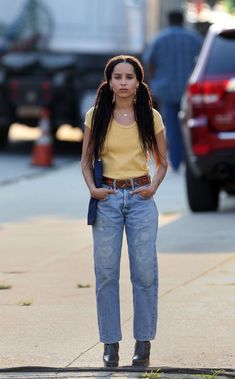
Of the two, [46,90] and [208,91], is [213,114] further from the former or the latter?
[46,90]

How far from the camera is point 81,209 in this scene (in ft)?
45.4

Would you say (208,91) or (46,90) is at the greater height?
(208,91)

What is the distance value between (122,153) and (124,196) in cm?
20

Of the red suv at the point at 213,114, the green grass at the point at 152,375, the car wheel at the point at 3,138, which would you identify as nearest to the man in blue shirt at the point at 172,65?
the car wheel at the point at 3,138

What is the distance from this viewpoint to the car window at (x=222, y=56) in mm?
12422

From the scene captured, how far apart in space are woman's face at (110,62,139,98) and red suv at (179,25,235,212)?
18.5ft

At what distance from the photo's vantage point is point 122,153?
21.8 feet

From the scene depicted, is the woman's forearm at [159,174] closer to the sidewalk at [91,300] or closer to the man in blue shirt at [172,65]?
the sidewalk at [91,300]

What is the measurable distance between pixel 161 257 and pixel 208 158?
7.79ft

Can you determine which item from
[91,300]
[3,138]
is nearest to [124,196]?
[91,300]

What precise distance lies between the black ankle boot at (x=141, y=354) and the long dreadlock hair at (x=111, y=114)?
2.92 feet

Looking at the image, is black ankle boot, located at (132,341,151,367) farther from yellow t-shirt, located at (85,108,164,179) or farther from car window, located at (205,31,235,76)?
car window, located at (205,31,235,76)

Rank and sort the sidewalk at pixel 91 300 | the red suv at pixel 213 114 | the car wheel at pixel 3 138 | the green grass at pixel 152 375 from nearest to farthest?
the green grass at pixel 152 375
the sidewalk at pixel 91 300
the red suv at pixel 213 114
the car wheel at pixel 3 138

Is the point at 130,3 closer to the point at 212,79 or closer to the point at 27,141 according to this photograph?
the point at 27,141
